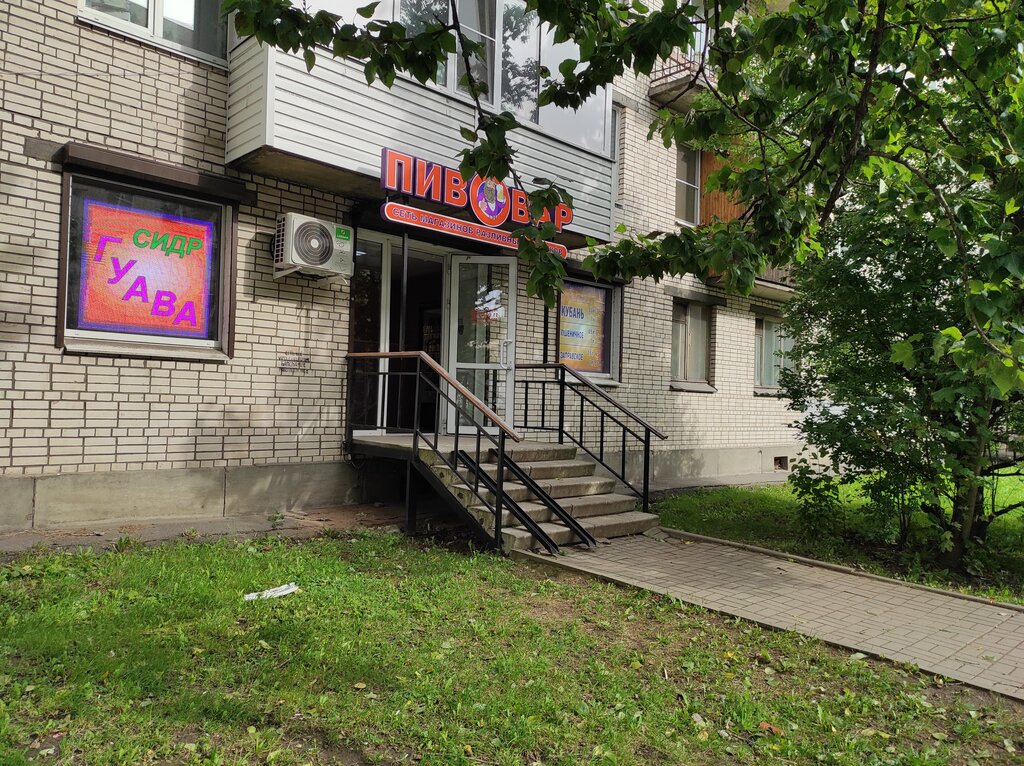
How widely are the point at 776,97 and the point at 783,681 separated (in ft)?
11.7

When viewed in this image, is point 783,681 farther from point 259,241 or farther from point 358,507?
point 259,241

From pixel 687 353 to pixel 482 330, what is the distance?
4825 mm

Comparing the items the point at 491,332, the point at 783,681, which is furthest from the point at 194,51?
the point at 783,681

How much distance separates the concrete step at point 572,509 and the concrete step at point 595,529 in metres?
0.06

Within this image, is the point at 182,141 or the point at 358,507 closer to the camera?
the point at 182,141

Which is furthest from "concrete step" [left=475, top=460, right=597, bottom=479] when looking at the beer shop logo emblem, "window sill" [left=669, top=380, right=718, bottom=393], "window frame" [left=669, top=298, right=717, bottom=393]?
"window frame" [left=669, top=298, right=717, bottom=393]

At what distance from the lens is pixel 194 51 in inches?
252

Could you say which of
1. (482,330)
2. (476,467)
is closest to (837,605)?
(476,467)

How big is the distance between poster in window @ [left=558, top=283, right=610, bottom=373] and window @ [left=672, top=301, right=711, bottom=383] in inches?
77.6

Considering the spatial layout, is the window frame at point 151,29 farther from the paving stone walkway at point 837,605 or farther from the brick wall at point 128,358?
the paving stone walkway at point 837,605

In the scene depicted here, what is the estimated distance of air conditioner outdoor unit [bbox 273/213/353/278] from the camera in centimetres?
660

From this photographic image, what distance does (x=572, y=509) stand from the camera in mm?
6754

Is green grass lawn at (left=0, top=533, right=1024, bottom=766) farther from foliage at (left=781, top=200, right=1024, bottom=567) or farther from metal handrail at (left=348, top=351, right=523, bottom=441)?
foliage at (left=781, top=200, right=1024, bottom=567)

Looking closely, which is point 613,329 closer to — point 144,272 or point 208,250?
point 208,250
